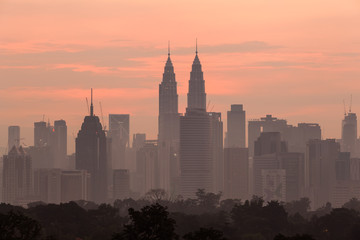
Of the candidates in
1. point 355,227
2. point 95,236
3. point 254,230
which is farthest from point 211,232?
point 254,230

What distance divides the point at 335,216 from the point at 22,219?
84014 millimetres

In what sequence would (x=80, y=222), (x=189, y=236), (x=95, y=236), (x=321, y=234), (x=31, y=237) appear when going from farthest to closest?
(x=80, y=222)
(x=321, y=234)
(x=95, y=236)
(x=31, y=237)
(x=189, y=236)

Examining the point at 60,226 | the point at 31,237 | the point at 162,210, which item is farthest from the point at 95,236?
the point at 162,210

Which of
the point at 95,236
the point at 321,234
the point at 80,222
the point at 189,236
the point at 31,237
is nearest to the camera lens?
the point at 189,236

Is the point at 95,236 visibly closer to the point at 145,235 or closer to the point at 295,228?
the point at 295,228

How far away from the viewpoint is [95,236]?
536ft

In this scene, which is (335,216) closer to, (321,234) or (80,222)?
(321,234)

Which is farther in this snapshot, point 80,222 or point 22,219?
point 80,222

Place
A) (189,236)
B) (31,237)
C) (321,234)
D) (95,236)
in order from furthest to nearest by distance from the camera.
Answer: (321,234), (95,236), (31,237), (189,236)

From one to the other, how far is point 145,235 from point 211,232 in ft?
19.8

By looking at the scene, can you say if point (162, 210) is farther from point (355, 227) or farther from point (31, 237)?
point (355, 227)

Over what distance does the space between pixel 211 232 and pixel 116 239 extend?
863 centimetres

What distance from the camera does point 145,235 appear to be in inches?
3826

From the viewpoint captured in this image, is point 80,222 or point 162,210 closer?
point 162,210
